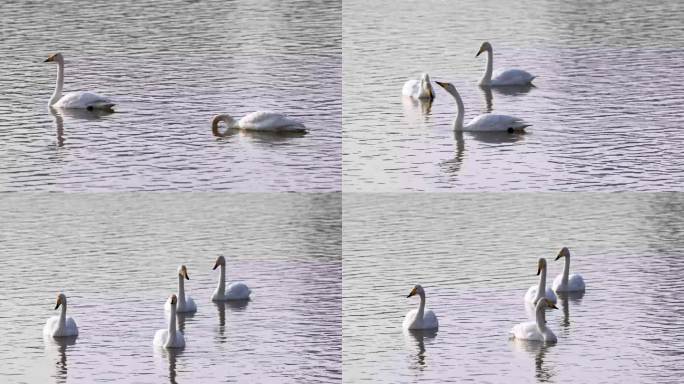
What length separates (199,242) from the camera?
3238cm

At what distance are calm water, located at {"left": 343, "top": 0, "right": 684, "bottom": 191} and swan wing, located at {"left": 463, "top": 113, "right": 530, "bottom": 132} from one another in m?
0.25

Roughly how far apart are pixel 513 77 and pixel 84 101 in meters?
8.18

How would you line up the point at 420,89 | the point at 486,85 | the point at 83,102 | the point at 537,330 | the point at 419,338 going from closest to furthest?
the point at 537,330 < the point at 419,338 < the point at 83,102 < the point at 420,89 < the point at 486,85

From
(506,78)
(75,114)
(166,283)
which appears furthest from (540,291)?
(75,114)

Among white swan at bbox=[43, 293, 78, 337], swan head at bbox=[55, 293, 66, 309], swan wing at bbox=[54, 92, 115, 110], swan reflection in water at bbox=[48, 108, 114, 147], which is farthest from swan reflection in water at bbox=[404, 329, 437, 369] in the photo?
swan wing at bbox=[54, 92, 115, 110]

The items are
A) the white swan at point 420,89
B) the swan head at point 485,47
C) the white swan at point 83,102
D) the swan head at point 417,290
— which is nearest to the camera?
the swan head at point 417,290

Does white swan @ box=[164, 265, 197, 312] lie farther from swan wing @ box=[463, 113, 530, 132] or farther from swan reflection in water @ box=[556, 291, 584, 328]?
swan wing @ box=[463, 113, 530, 132]

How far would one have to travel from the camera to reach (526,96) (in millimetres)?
35500

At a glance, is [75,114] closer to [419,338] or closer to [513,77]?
[513,77]

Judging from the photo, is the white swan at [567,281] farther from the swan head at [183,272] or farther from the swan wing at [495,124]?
the swan head at [183,272]

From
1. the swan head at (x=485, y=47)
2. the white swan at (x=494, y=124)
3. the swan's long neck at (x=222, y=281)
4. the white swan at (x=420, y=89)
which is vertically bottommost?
the swan's long neck at (x=222, y=281)

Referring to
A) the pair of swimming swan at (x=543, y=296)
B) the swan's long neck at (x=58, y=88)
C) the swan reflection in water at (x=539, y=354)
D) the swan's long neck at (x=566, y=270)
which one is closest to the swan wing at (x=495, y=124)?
the pair of swimming swan at (x=543, y=296)

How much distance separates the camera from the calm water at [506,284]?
23844 millimetres

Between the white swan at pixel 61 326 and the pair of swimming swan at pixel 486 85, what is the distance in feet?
28.2
